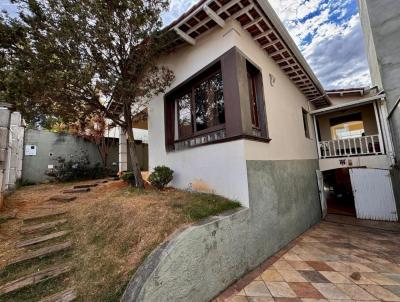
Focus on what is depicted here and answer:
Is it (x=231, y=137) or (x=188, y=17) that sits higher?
(x=188, y=17)

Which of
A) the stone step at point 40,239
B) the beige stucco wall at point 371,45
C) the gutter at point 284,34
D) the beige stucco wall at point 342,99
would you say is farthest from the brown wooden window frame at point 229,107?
the beige stucco wall at point 342,99

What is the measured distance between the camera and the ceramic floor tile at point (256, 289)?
3125 mm

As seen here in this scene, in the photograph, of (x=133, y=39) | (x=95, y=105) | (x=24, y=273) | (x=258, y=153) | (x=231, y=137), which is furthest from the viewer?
(x=95, y=105)

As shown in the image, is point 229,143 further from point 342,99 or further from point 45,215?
point 342,99

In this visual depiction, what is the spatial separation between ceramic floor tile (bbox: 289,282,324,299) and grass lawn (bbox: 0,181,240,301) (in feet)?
5.51

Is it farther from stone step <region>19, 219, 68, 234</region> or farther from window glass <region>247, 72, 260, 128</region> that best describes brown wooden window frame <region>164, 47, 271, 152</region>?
stone step <region>19, 219, 68, 234</region>

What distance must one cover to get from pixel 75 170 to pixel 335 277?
34.8 feet

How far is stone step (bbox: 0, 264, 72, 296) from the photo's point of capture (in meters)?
2.36

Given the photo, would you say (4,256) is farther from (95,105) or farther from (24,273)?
(95,105)

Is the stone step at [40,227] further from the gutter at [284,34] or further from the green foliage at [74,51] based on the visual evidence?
the gutter at [284,34]

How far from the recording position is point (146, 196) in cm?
464

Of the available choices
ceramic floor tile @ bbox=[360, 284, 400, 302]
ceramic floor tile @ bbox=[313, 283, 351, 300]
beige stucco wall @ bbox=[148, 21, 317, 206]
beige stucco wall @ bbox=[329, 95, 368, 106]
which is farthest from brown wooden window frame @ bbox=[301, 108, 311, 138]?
ceramic floor tile @ bbox=[313, 283, 351, 300]

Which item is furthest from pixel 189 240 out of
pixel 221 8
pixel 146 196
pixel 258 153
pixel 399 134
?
pixel 399 134

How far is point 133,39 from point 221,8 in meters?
2.24
